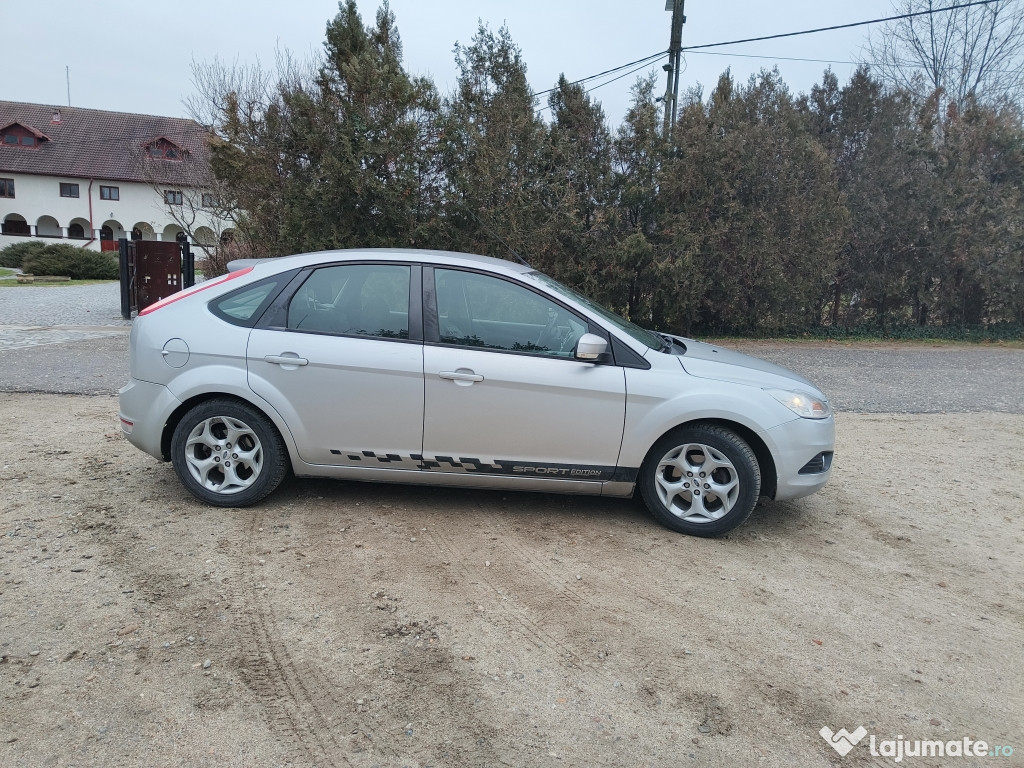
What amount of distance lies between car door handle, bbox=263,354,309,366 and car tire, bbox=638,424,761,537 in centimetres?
225

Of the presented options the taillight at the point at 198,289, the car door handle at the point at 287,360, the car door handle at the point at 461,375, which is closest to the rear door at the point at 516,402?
the car door handle at the point at 461,375

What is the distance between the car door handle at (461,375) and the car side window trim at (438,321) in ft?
0.56

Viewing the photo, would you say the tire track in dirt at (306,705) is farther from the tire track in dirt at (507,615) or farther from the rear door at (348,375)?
the rear door at (348,375)

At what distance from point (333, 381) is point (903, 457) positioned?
5.35 meters

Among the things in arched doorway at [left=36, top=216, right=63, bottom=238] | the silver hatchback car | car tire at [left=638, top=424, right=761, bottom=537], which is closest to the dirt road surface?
car tire at [left=638, top=424, right=761, bottom=537]

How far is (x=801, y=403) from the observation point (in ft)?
15.1

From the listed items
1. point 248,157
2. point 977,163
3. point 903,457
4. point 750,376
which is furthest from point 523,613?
point 977,163

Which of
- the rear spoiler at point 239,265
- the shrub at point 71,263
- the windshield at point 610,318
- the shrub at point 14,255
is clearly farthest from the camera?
the shrub at point 14,255

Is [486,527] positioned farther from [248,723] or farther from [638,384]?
[248,723]

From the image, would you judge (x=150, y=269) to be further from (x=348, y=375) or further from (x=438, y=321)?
(x=438, y=321)

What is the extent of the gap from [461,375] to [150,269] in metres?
12.8

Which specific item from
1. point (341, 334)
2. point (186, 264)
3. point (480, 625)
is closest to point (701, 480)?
point (480, 625)

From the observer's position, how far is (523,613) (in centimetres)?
357

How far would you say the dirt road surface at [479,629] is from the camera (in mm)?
2693
